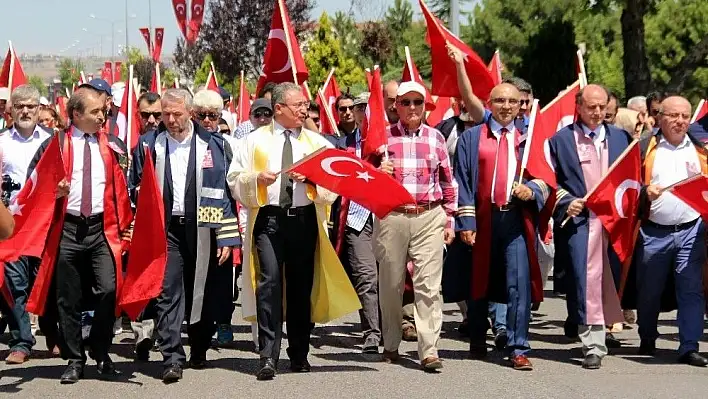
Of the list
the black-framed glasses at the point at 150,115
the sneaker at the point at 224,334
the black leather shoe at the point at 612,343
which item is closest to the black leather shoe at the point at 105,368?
the sneaker at the point at 224,334

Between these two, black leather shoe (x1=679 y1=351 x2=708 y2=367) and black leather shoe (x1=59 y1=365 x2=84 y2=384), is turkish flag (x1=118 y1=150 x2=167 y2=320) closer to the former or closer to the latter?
black leather shoe (x1=59 y1=365 x2=84 y2=384)

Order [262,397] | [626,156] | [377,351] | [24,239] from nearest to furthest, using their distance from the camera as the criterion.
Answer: [262,397] → [24,239] → [626,156] → [377,351]

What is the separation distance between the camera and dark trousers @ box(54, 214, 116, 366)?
28.4 feet

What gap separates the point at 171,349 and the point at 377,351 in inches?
71.4

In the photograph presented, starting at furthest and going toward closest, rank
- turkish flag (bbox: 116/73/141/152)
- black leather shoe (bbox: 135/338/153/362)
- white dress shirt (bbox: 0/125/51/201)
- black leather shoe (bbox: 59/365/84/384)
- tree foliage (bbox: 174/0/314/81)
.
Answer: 1. tree foliage (bbox: 174/0/314/81)
2. turkish flag (bbox: 116/73/141/152)
3. white dress shirt (bbox: 0/125/51/201)
4. black leather shoe (bbox: 135/338/153/362)
5. black leather shoe (bbox: 59/365/84/384)

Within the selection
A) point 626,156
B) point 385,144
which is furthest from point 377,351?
point 626,156

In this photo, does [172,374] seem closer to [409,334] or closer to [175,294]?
[175,294]

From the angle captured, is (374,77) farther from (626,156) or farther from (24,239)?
(24,239)

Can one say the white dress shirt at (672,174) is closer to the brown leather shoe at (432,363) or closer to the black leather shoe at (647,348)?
the black leather shoe at (647,348)

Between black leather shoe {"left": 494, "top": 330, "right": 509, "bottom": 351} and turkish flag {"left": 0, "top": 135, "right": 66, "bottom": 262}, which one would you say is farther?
black leather shoe {"left": 494, "top": 330, "right": 509, "bottom": 351}

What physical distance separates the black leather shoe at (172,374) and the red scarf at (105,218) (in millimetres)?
585

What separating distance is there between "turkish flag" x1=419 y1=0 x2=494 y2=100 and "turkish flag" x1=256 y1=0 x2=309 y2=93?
142cm

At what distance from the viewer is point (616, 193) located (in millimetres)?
9281

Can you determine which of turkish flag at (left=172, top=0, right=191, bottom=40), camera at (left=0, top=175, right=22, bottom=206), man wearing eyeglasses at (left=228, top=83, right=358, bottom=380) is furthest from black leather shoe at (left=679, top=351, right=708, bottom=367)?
turkish flag at (left=172, top=0, right=191, bottom=40)
